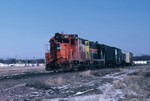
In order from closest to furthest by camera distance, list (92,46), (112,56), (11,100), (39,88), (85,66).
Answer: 1. (11,100)
2. (39,88)
3. (85,66)
4. (92,46)
5. (112,56)

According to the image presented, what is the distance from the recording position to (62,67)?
1298 inches

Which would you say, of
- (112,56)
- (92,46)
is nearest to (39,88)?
(92,46)

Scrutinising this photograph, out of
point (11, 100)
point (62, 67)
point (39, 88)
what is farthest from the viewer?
point (62, 67)

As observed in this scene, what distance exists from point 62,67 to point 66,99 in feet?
63.8

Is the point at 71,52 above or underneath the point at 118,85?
above

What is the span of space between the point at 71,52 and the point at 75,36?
2.03 metres

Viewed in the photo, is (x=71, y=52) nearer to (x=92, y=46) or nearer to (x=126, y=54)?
(x=92, y=46)

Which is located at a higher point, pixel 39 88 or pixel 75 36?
pixel 75 36

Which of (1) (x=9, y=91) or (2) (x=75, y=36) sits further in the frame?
(2) (x=75, y=36)

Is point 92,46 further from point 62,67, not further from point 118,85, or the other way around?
point 118,85

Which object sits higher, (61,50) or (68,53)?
(61,50)

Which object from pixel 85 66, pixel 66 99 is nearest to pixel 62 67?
pixel 85 66

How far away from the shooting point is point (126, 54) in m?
71.2

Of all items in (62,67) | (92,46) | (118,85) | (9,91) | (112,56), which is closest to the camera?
(9,91)
